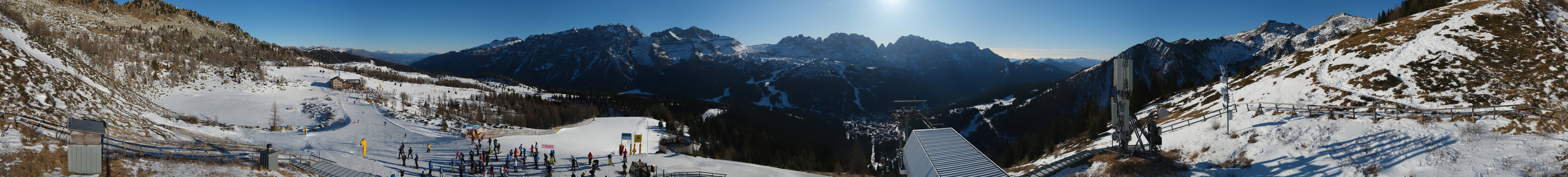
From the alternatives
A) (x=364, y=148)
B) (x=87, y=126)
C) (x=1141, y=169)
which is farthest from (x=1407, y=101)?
(x=364, y=148)

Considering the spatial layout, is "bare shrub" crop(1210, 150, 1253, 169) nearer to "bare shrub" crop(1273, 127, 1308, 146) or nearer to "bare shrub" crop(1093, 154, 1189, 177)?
"bare shrub" crop(1093, 154, 1189, 177)

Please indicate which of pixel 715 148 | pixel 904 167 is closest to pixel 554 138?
pixel 715 148

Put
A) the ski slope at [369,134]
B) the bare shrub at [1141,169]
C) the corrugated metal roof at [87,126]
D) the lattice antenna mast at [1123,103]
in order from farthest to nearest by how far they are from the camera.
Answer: the ski slope at [369,134] → the lattice antenna mast at [1123,103] → the bare shrub at [1141,169] → the corrugated metal roof at [87,126]

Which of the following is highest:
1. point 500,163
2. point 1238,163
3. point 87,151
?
point 87,151

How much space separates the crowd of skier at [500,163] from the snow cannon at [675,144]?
7.25m

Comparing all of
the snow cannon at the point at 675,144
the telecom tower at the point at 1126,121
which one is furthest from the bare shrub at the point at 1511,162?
the snow cannon at the point at 675,144

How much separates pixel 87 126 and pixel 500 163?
28.9 m

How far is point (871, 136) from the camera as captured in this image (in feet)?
539

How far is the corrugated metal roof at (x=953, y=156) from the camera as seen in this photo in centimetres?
3344

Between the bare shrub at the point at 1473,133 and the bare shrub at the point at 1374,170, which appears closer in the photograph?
the bare shrub at the point at 1374,170

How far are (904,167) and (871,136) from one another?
127396 millimetres

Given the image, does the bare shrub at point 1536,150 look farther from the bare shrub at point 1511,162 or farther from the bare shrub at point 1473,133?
the bare shrub at point 1473,133

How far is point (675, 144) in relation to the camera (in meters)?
63.9

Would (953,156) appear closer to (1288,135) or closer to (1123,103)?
(1123,103)
